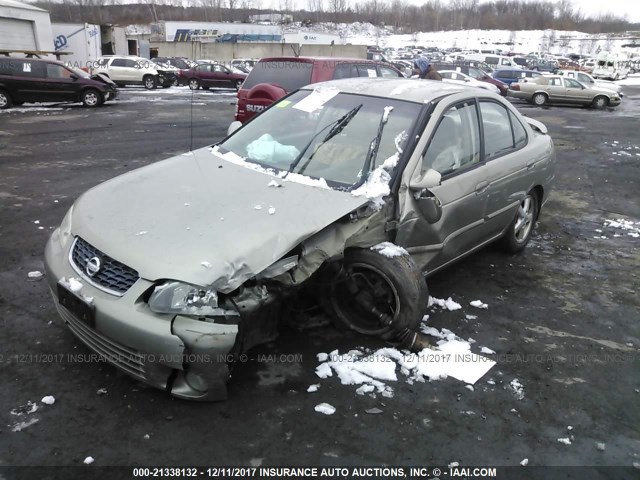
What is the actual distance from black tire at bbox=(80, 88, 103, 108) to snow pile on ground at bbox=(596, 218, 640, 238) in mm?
16092

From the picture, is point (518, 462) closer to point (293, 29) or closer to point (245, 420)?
point (245, 420)

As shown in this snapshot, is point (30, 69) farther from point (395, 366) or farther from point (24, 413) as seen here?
A: point (395, 366)

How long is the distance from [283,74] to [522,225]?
17.7 ft

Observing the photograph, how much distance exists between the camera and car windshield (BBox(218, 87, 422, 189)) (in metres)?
3.55

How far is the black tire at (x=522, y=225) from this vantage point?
4918 millimetres

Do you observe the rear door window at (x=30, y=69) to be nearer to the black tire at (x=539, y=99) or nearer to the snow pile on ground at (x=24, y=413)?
the snow pile on ground at (x=24, y=413)

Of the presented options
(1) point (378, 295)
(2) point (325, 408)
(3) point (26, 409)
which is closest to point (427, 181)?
(1) point (378, 295)

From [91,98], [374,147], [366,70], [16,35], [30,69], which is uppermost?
[16,35]

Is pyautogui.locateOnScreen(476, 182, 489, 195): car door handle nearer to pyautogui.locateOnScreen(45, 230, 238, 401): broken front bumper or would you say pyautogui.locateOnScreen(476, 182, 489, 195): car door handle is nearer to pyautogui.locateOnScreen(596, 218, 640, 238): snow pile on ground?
pyautogui.locateOnScreen(45, 230, 238, 401): broken front bumper

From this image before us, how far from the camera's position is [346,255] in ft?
10.7

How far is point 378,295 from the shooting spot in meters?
3.32

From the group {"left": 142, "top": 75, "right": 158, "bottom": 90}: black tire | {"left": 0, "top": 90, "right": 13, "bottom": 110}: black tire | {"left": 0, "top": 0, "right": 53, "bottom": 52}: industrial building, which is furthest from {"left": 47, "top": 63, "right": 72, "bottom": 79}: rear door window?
{"left": 0, "top": 0, "right": 53, "bottom": 52}: industrial building

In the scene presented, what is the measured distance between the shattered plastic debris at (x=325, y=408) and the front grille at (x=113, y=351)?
0.95m

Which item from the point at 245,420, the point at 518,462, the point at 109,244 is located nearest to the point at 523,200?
the point at 518,462
